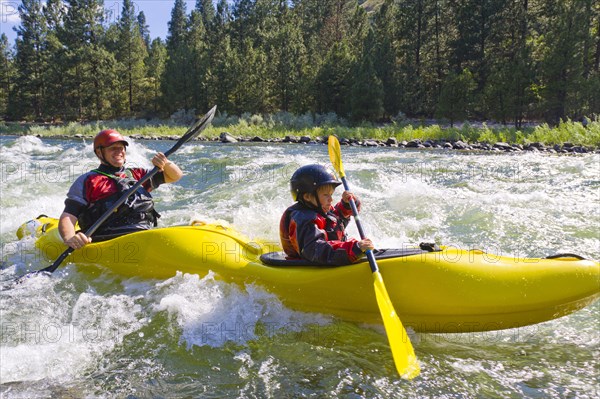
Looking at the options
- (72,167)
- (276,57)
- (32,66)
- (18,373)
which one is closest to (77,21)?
(32,66)

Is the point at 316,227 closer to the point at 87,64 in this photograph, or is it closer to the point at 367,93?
the point at 367,93

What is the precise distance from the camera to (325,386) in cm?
279

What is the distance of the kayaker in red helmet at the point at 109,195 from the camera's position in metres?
4.09

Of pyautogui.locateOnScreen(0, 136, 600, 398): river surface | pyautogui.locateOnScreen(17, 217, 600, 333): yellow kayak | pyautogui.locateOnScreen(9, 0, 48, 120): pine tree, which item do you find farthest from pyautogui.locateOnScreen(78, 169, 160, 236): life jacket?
pyautogui.locateOnScreen(9, 0, 48, 120): pine tree

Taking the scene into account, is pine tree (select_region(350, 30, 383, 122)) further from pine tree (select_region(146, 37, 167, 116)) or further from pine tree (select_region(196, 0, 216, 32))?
pine tree (select_region(196, 0, 216, 32))

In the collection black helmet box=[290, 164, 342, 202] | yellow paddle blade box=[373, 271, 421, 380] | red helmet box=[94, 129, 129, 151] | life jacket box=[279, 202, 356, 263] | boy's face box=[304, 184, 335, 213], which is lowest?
yellow paddle blade box=[373, 271, 421, 380]

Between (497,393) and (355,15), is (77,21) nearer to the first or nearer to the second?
(355,15)

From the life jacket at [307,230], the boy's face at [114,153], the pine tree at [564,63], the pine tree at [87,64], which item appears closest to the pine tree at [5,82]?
the pine tree at [87,64]

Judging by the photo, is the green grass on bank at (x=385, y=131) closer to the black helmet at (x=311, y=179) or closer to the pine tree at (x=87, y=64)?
the pine tree at (x=87, y=64)

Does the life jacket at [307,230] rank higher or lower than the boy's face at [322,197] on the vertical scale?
lower

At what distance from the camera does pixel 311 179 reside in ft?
11.5

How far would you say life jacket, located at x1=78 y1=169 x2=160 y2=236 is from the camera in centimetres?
423

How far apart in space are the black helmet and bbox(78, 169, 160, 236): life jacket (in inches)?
65.6

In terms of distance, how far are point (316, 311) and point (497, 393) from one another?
1.30m
